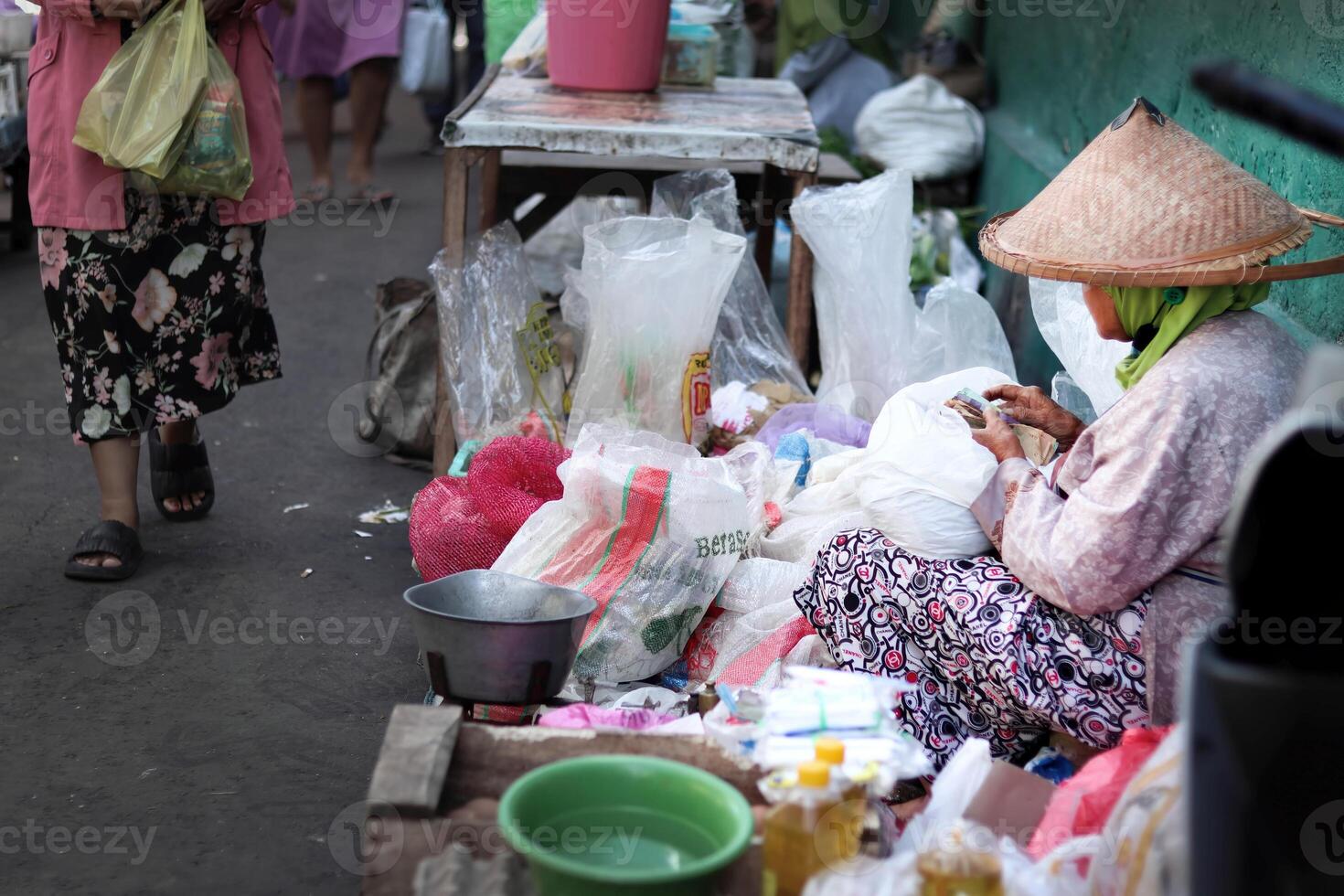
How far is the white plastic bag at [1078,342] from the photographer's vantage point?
10.0 feet

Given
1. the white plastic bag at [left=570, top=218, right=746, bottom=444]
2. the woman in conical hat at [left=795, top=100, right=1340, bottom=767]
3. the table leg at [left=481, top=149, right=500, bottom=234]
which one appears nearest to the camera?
the woman in conical hat at [left=795, top=100, right=1340, bottom=767]

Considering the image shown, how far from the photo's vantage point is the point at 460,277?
387 centimetres

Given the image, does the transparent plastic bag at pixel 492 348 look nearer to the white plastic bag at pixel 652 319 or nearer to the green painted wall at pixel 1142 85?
the white plastic bag at pixel 652 319

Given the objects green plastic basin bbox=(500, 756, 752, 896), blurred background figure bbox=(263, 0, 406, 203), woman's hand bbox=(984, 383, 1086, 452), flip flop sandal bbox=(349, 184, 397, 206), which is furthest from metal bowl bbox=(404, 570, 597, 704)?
flip flop sandal bbox=(349, 184, 397, 206)

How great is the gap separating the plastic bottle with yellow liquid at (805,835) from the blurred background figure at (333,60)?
624 cm

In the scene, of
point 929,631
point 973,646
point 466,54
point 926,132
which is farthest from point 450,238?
point 466,54

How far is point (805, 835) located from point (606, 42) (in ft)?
10.4

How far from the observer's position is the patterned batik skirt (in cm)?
215

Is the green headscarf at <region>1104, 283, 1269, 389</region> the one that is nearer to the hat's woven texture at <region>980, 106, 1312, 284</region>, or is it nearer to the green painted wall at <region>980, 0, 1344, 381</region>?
the hat's woven texture at <region>980, 106, 1312, 284</region>

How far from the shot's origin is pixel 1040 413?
252 cm

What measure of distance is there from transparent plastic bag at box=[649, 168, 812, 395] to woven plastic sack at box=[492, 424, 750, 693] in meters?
1.22

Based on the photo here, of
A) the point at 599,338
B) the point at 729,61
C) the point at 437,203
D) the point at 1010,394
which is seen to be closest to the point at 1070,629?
the point at 1010,394

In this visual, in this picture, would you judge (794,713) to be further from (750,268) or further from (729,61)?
(729,61)

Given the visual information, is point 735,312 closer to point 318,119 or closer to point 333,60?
point 333,60
